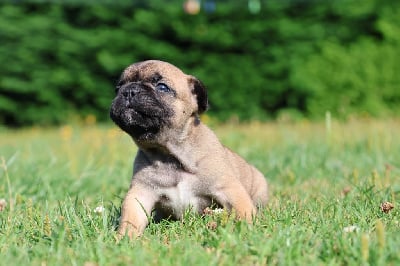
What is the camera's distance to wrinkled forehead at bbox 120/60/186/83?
13.5 feet

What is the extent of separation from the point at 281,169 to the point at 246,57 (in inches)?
310

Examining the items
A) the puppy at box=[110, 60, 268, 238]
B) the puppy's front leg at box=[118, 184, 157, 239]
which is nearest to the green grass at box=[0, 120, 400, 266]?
the puppy's front leg at box=[118, 184, 157, 239]

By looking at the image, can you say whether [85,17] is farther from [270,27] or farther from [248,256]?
[248,256]

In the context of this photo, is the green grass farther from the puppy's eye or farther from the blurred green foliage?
the blurred green foliage

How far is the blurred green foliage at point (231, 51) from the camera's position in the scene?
1389 cm

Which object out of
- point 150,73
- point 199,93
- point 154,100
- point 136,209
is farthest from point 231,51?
point 136,209

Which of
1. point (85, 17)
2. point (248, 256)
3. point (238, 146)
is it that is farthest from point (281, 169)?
point (85, 17)

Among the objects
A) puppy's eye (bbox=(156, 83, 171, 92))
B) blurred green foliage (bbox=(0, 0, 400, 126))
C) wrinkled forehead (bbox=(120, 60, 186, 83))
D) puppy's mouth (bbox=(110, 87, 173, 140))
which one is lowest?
blurred green foliage (bbox=(0, 0, 400, 126))

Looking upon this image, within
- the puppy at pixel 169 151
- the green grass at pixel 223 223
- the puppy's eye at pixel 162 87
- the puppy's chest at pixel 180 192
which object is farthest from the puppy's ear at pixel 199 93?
the green grass at pixel 223 223

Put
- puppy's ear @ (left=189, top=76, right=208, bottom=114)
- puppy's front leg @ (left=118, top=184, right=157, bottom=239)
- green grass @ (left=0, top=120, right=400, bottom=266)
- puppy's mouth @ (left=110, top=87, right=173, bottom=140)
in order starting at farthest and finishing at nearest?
1. puppy's ear @ (left=189, top=76, right=208, bottom=114)
2. puppy's mouth @ (left=110, top=87, right=173, bottom=140)
3. puppy's front leg @ (left=118, top=184, right=157, bottom=239)
4. green grass @ (left=0, top=120, right=400, bottom=266)

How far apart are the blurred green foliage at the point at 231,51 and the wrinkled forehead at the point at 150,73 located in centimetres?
949

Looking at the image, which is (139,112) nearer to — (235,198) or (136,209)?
(136,209)

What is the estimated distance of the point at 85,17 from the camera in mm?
14438

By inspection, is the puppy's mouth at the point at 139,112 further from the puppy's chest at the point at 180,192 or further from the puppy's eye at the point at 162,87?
the puppy's chest at the point at 180,192
